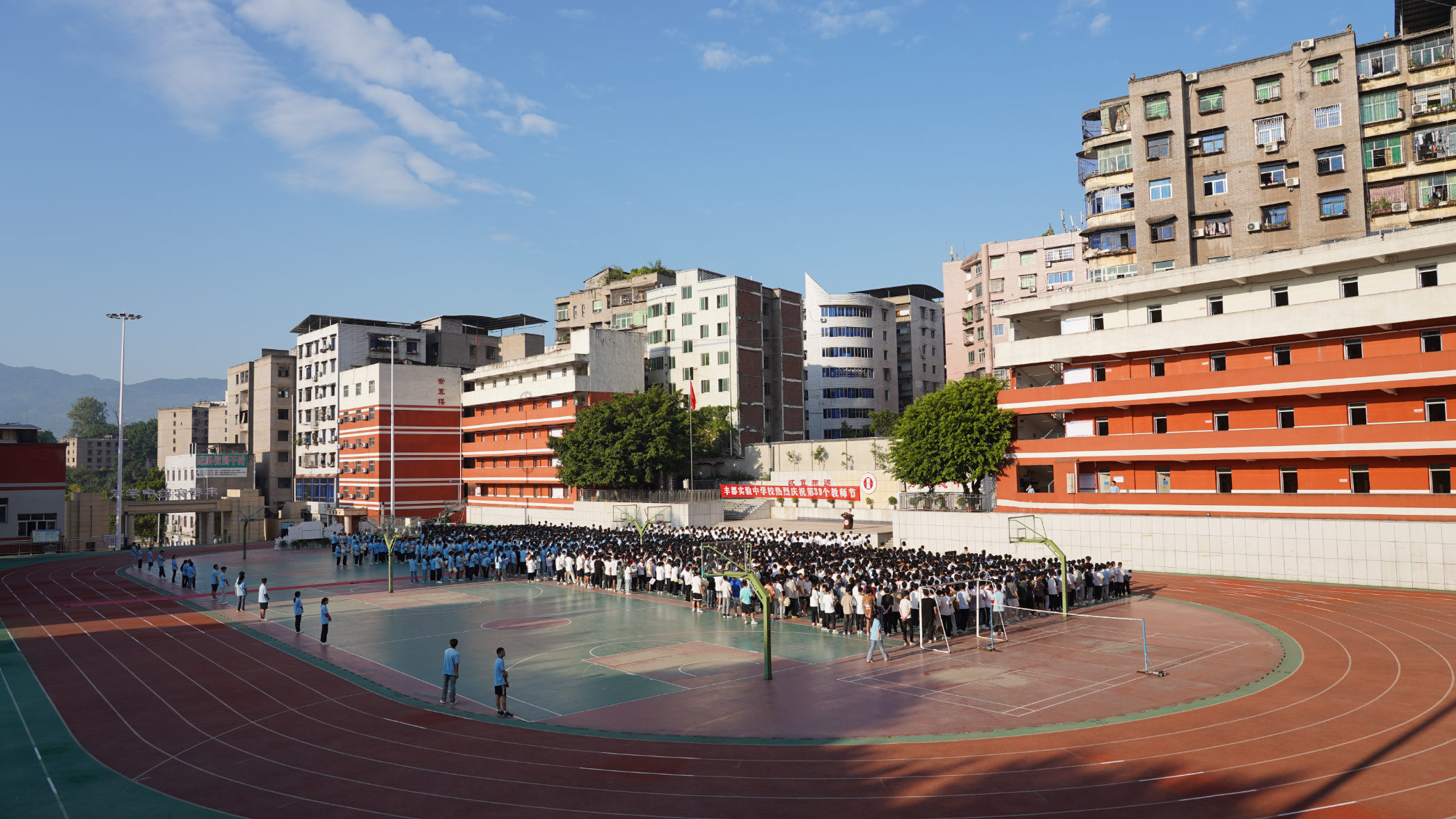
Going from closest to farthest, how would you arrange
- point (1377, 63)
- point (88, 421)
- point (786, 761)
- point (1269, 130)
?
point (786, 761) < point (1377, 63) < point (1269, 130) < point (88, 421)

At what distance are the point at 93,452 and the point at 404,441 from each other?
14385 centimetres

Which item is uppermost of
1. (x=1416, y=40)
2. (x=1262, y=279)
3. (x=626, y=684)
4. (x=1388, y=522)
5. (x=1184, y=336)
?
(x=1416, y=40)

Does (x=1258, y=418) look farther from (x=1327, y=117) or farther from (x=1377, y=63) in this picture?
(x=1377, y=63)

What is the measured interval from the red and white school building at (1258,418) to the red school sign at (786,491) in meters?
14.1

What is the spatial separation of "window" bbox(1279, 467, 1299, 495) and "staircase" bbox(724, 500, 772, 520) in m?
31.7

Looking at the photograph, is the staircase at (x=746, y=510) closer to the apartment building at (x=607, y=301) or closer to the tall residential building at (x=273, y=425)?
the apartment building at (x=607, y=301)

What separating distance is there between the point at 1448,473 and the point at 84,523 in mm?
83887

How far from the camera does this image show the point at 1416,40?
42.4 meters

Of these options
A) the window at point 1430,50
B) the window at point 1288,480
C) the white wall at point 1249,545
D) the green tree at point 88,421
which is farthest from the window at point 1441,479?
the green tree at point 88,421

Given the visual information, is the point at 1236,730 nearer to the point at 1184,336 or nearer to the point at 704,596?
the point at 704,596

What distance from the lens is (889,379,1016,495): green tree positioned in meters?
43.4

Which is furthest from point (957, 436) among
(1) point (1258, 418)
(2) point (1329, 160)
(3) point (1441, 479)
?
(2) point (1329, 160)

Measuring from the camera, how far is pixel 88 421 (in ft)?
598

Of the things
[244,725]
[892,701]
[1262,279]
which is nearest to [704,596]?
[892,701]
